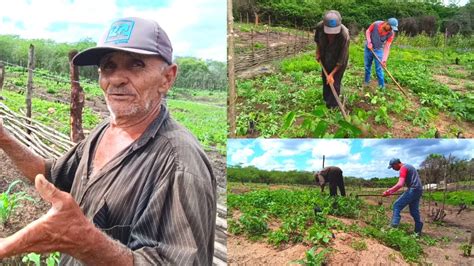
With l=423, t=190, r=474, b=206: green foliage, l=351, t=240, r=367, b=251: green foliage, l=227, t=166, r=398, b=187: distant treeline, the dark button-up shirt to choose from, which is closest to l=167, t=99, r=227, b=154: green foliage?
l=227, t=166, r=398, b=187: distant treeline

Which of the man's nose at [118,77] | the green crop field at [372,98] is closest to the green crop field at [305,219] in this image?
the green crop field at [372,98]

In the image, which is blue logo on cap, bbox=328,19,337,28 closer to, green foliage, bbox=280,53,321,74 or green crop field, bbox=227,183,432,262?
green foliage, bbox=280,53,321,74

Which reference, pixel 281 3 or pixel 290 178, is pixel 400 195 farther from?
pixel 281 3

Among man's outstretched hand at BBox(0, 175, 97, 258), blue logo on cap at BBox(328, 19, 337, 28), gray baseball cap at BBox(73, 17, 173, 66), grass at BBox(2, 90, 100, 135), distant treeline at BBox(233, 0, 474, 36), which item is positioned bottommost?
grass at BBox(2, 90, 100, 135)

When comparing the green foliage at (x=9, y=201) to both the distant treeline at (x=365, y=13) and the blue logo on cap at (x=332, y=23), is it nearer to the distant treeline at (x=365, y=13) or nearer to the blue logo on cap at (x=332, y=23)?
the distant treeline at (x=365, y=13)

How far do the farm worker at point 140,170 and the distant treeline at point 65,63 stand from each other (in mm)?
2534

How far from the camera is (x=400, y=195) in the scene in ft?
17.7

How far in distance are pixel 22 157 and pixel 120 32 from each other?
1.83 feet

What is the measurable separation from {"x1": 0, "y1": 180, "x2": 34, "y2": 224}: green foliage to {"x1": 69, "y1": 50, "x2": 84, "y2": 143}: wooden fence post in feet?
1.65

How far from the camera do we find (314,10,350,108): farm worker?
206 inches

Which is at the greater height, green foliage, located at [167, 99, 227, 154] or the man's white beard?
the man's white beard

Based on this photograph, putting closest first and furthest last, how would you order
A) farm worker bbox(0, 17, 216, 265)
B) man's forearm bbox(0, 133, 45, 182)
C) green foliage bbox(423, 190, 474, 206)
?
farm worker bbox(0, 17, 216, 265) → man's forearm bbox(0, 133, 45, 182) → green foliage bbox(423, 190, 474, 206)

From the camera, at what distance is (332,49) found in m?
5.40

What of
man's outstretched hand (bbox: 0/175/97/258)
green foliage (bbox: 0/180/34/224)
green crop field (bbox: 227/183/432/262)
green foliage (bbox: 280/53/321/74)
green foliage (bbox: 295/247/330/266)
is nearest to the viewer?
man's outstretched hand (bbox: 0/175/97/258)
